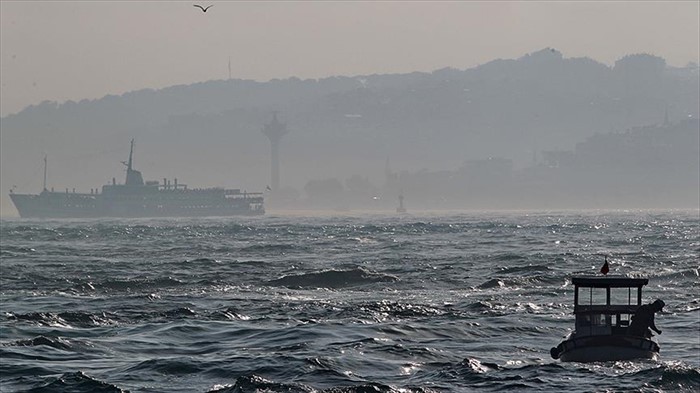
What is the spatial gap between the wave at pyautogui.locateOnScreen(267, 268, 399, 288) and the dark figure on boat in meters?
34.0

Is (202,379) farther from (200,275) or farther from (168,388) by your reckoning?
(200,275)

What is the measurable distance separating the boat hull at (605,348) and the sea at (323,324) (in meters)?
0.37

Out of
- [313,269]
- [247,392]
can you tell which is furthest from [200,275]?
[247,392]

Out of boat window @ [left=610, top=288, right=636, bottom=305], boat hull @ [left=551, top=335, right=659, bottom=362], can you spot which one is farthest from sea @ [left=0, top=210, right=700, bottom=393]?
boat window @ [left=610, top=288, right=636, bottom=305]

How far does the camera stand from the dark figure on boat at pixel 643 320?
40719mm

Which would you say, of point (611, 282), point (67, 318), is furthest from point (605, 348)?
point (67, 318)

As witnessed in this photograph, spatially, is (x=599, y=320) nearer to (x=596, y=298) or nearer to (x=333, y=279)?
(x=596, y=298)

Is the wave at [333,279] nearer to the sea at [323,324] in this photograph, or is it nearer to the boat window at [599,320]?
the sea at [323,324]

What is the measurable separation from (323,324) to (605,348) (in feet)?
45.5

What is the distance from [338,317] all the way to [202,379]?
16.5 metres

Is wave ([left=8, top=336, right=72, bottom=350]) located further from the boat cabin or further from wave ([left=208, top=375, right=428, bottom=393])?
the boat cabin

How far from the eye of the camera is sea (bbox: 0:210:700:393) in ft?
124

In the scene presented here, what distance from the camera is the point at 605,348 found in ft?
132

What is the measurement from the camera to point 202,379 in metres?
38.2
